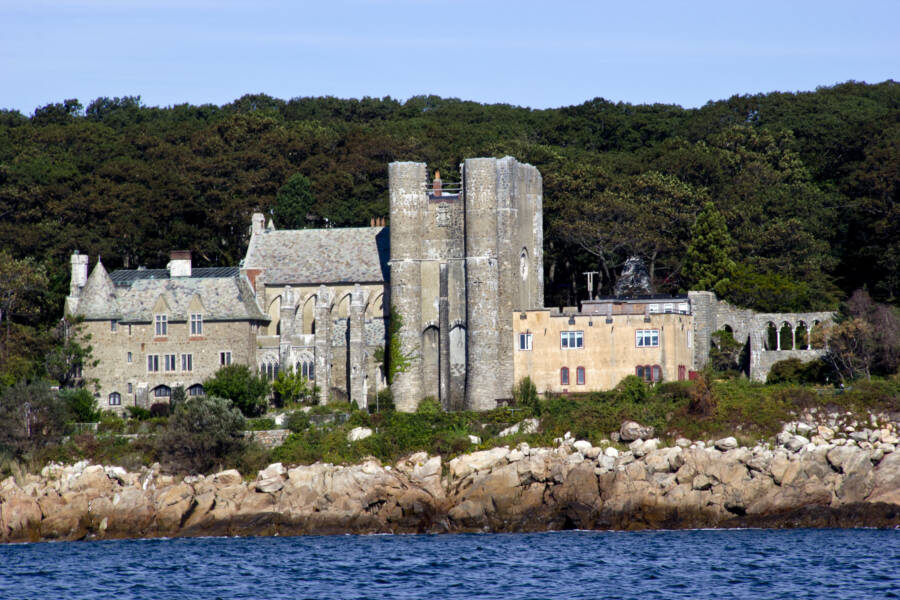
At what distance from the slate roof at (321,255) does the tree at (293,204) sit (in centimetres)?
871

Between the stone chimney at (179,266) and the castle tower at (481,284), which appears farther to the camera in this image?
the stone chimney at (179,266)

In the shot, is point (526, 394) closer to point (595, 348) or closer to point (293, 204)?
point (595, 348)

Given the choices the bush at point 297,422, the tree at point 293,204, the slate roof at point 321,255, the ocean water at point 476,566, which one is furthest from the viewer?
the tree at point 293,204

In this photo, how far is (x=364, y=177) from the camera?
285 feet

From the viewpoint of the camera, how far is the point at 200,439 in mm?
56812

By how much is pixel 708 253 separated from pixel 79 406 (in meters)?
31.2

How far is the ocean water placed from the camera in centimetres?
4066

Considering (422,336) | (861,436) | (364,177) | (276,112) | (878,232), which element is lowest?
(861,436)

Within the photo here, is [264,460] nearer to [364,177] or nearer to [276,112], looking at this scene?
[364,177]

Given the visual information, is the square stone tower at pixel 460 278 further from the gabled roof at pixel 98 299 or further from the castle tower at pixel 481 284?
the gabled roof at pixel 98 299

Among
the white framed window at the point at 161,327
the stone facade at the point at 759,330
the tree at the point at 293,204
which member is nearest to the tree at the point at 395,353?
the white framed window at the point at 161,327

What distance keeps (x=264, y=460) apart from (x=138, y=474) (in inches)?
198

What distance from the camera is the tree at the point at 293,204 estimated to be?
80812 millimetres

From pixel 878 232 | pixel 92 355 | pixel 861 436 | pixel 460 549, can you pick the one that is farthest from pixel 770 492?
pixel 92 355
